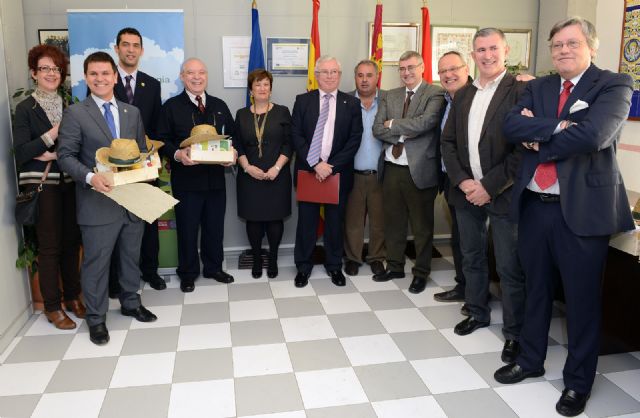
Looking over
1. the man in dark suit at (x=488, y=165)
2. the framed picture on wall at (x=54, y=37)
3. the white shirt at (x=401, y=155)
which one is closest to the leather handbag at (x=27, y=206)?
the framed picture on wall at (x=54, y=37)

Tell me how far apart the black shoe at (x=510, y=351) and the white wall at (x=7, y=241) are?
291cm

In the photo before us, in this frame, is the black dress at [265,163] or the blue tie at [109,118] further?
the black dress at [265,163]

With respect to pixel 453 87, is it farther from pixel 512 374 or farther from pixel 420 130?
pixel 512 374

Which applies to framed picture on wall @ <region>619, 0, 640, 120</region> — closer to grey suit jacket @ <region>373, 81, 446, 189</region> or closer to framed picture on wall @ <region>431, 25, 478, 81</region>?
framed picture on wall @ <region>431, 25, 478, 81</region>

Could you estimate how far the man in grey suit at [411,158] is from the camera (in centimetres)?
376

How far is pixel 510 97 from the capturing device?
2.81 meters

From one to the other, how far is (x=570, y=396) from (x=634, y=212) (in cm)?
103

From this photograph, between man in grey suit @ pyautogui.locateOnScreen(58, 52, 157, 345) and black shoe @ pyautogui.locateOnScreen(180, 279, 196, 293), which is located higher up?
man in grey suit @ pyautogui.locateOnScreen(58, 52, 157, 345)

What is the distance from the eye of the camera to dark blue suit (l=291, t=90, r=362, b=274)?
394 cm

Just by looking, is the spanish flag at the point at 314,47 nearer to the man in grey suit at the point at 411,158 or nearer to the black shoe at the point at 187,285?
the man in grey suit at the point at 411,158

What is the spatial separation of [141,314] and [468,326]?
2.14 meters

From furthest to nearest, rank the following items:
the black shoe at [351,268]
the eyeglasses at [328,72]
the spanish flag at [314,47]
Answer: the spanish flag at [314,47]
the black shoe at [351,268]
the eyeglasses at [328,72]

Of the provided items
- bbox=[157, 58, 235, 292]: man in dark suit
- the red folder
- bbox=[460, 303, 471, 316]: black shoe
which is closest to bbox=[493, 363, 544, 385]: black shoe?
bbox=[460, 303, 471, 316]: black shoe

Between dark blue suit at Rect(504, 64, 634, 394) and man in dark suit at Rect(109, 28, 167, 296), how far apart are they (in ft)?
8.46
